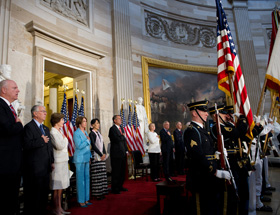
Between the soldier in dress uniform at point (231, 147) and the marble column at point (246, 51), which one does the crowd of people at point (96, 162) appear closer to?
the soldier in dress uniform at point (231, 147)

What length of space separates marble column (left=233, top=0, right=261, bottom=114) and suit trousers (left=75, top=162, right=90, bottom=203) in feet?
31.2

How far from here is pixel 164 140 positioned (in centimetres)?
679

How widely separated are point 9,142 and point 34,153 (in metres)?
0.68

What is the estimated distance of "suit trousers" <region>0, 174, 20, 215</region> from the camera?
7.93 feet

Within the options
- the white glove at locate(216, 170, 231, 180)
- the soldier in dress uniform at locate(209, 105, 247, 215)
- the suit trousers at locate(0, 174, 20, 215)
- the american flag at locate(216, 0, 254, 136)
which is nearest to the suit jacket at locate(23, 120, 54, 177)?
the suit trousers at locate(0, 174, 20, 215)

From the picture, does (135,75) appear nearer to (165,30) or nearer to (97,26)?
(97,26)

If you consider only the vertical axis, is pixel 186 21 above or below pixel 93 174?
above

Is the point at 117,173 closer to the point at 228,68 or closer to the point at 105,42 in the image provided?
the point at 228,68

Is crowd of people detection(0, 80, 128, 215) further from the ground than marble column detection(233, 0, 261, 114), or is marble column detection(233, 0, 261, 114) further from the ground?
marble column detection(233, 0, 261, 114)

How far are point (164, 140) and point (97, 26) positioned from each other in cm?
464

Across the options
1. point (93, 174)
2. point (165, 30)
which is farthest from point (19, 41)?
point (165, 30)

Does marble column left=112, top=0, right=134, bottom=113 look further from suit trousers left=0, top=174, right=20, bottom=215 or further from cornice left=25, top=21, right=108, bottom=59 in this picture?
suit trousers left=0, top=174, right=20, bottom=215

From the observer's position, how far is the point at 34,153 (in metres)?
3.19

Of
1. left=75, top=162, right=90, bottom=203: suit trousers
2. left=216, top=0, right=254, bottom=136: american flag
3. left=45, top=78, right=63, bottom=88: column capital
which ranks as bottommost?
left=75, top=162, right=90, bottom=203: suit trousers
